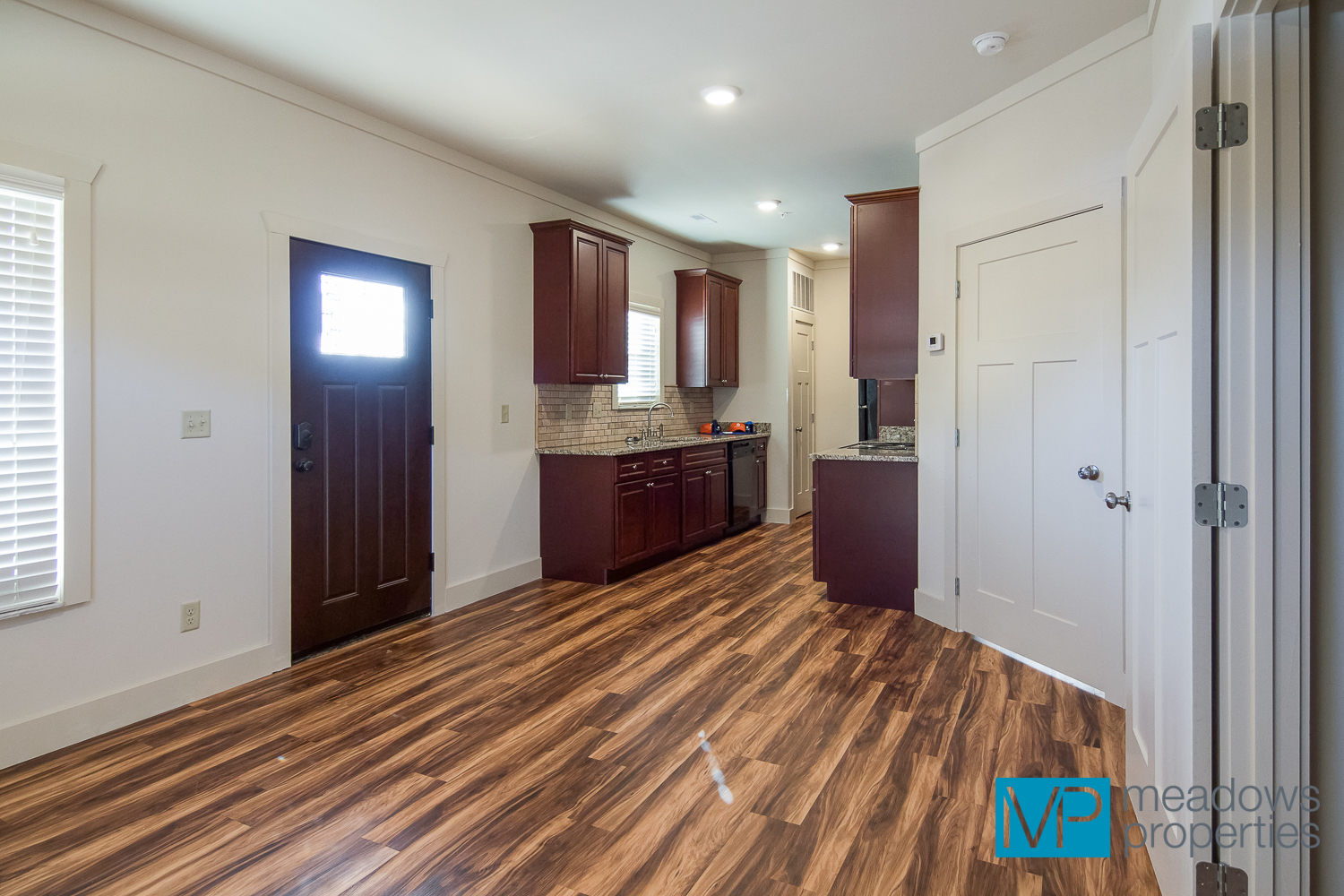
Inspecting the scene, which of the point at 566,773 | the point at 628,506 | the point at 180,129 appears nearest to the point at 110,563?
the point at 180,129

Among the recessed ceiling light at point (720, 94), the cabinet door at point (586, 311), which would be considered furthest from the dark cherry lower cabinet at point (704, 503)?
the recessed ceiling light at point (720, 94)

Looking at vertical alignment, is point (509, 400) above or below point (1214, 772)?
above

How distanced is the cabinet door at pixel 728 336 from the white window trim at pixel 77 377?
515cm

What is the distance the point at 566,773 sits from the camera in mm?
2412

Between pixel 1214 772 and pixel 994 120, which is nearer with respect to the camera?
pixel 1214 772

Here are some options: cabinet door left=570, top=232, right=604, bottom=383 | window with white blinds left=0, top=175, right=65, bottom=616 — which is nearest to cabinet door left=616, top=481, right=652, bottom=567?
cabinet door left=570, top=232, right=604, bottom=383

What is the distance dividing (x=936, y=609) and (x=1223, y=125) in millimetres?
3042

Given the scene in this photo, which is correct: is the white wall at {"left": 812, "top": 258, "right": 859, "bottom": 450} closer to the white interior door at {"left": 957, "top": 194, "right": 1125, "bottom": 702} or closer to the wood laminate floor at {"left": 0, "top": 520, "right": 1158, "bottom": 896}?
the white interior door at {"left": 957, "top": 194, "right": 1125, "bottom": 702}

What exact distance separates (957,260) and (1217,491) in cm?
264

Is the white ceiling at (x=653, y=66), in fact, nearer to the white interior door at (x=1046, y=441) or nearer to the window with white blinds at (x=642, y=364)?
the white interior door at (x=1046, y=441)

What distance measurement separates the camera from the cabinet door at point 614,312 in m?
5.30

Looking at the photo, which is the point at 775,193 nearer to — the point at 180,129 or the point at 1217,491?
the point at 180,129

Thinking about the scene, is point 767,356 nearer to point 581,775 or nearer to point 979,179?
point 979,179

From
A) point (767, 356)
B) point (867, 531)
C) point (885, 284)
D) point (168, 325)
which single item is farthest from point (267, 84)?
point (767, 356)
